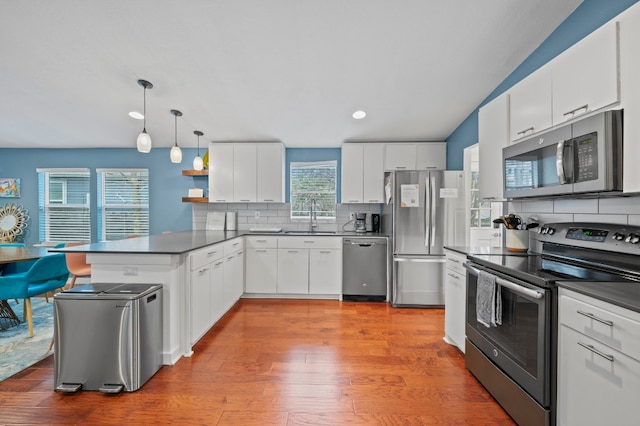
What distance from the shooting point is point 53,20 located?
2.34 m

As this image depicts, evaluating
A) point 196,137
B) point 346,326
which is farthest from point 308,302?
point 196,137

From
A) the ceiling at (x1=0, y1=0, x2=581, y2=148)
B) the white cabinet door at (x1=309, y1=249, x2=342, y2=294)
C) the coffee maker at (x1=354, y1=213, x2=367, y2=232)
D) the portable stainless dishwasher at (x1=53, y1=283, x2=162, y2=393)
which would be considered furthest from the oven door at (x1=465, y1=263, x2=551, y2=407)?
the coffee maker at (x1=354, y1=213, x2=367, y2=232)

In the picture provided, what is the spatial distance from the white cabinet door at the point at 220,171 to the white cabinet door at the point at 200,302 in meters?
1.86

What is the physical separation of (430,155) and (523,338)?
325cm

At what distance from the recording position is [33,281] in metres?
2.87

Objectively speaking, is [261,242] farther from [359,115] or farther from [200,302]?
[359,115]

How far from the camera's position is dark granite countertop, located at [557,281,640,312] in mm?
1082

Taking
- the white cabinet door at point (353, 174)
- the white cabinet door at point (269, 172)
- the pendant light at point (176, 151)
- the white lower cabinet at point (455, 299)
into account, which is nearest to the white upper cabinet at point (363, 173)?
the white cabinet door at point (353, 174)

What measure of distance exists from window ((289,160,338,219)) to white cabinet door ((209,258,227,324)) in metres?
1.81

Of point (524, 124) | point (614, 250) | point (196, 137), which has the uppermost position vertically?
point (196, 137)

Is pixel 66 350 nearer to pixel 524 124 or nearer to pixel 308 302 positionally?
pixel 308 302

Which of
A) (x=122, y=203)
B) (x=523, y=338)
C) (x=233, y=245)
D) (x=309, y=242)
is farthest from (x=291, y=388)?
(x=122, y=203)

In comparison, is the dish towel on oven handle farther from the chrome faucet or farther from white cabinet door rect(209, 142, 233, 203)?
white cabinet door rect(209, 142, 233, 203)

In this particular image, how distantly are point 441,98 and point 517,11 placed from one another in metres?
1.24
